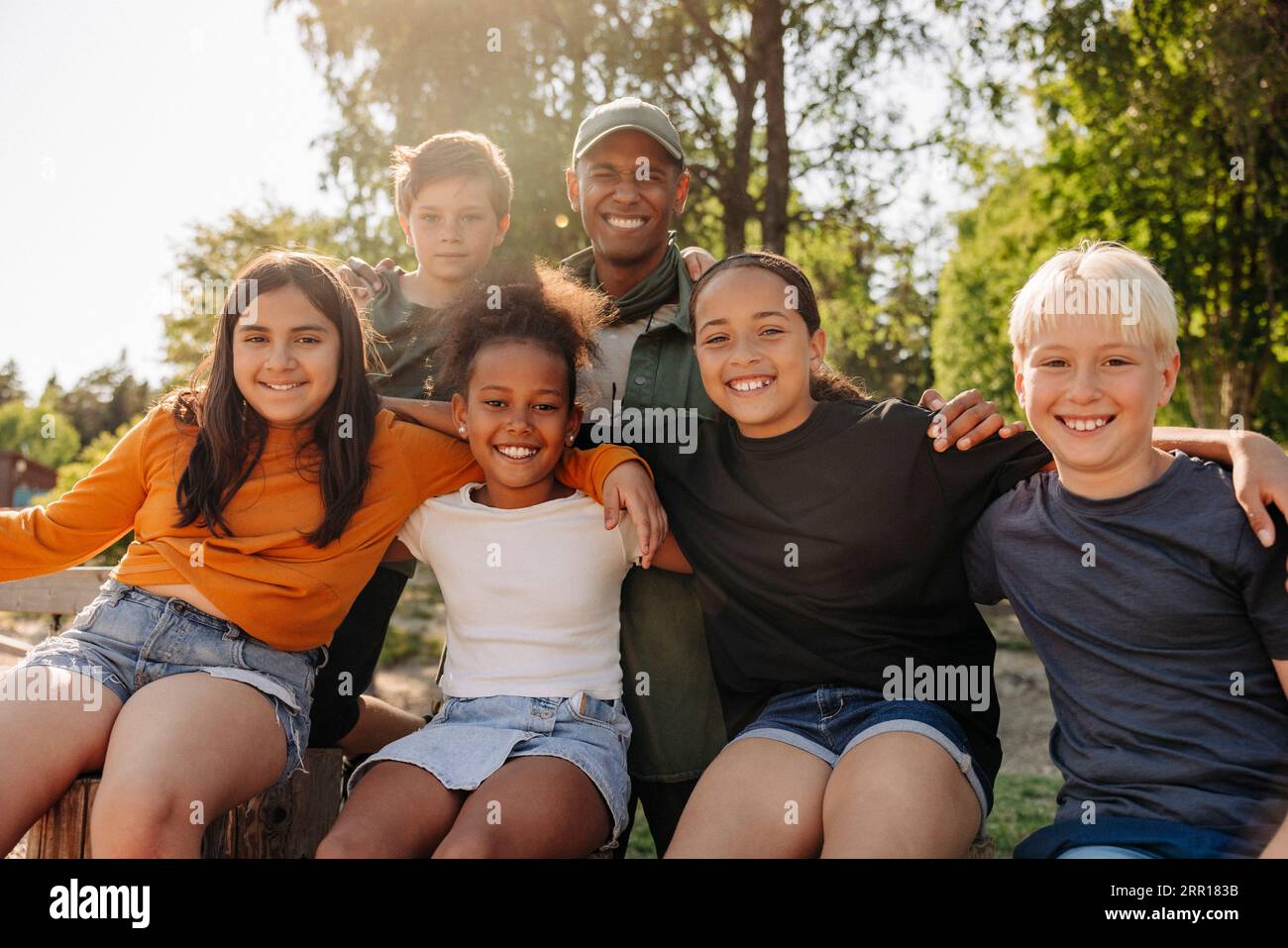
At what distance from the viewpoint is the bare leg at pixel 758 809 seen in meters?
2.53

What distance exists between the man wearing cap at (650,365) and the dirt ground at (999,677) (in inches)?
213

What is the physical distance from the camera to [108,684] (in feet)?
8.75

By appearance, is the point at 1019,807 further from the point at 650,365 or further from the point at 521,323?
the point at 521,323

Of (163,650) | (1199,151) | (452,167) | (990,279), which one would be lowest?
(163,650)

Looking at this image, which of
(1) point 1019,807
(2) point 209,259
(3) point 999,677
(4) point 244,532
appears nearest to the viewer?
(4) point 244,532

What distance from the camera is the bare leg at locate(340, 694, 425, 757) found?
3.53 meters

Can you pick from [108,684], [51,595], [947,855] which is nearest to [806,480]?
[947,855]

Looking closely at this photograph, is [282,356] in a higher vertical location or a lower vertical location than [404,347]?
lower

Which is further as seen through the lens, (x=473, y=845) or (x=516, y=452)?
(x=516, y=452)

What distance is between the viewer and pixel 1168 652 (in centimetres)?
243

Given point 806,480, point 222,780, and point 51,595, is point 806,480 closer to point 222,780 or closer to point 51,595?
point 222,780

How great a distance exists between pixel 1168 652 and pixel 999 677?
9063 mm

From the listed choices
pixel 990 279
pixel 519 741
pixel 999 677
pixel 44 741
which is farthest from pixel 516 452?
pixel 990 279

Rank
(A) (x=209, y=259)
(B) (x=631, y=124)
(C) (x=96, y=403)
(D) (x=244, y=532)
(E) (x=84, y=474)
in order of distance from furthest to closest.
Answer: (C) (x=96, y=403), (A) (x=209, y=259), (E) (x=84, y=474), (B) (x=631, y=124), (D) (x=244, y=532)
